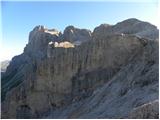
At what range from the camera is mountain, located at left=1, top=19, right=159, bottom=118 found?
121 feet

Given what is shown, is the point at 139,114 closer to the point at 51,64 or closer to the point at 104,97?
the point at 104,97

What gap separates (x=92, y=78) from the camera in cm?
5178

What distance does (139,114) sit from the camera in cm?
1179

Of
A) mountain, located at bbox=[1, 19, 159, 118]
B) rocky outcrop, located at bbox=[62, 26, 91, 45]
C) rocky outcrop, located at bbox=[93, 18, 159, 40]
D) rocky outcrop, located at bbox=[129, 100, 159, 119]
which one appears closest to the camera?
rocky outcrop, located at bbox=[129, 100, 159, 119]

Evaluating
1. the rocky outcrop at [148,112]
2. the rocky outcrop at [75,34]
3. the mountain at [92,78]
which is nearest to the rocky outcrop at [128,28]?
the mountain at [92,78]

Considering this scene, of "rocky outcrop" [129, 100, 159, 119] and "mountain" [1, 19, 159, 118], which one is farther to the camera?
"mountain" [1, 19, 159, 118]

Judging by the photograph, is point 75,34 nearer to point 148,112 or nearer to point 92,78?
point 92,78

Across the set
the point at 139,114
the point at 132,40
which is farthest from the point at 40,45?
the point at 139,114

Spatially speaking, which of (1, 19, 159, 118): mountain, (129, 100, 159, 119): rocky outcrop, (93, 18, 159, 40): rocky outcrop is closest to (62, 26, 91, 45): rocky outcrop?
(93, 18, 159, 40): rocky outcrop

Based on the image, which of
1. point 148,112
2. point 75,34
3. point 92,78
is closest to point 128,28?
point 92,78

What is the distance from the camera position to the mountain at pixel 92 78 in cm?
3678

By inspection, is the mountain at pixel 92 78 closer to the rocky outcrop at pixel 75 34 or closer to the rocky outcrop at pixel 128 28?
the rocky outcrop at pixel 128 28

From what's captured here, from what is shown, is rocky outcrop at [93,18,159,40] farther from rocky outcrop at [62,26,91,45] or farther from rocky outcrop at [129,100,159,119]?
rocky outcrop at [129,100,159,119]

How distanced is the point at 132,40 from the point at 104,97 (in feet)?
34.3
